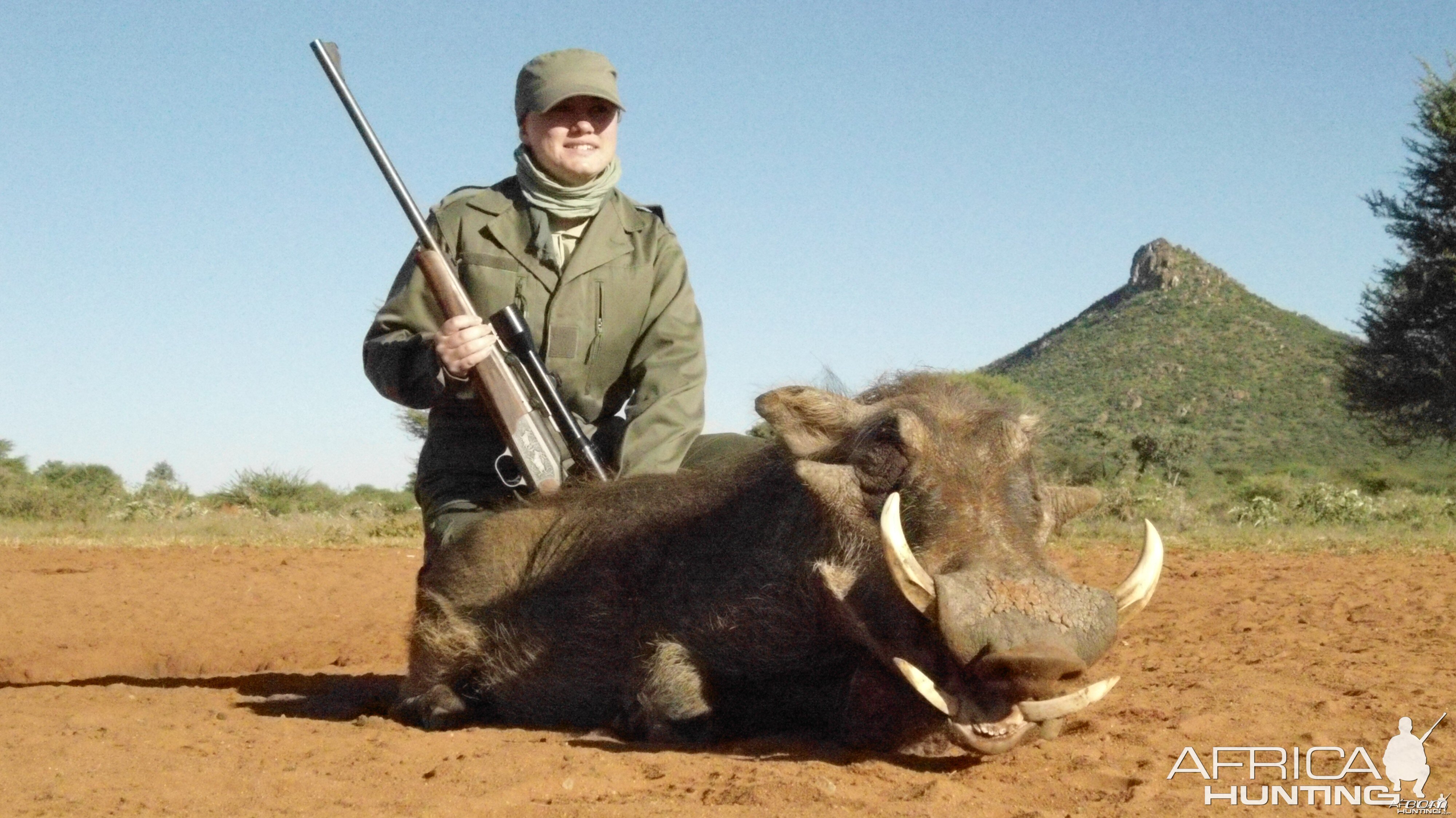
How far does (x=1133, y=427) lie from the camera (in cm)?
3278

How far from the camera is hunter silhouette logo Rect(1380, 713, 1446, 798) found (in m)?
3.74

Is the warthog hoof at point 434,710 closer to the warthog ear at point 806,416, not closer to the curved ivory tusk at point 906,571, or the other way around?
the warthog ear at point 806,416

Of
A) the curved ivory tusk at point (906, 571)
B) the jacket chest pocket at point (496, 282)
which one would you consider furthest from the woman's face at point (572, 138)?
the curved ivory tusk at point (906, 571)

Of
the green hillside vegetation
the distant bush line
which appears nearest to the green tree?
the green hillside vegetation

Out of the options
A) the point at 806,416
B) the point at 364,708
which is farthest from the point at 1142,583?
the point at 364,708

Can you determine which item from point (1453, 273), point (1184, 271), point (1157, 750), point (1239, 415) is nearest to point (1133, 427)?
point (1239, 415)

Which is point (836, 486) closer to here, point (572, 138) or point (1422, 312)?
point (572, 138)

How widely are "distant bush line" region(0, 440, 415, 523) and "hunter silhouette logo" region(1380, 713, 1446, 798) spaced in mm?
18131

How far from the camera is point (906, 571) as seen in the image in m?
3.52

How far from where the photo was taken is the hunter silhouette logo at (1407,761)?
3.74 m

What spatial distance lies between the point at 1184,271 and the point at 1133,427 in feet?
60.0

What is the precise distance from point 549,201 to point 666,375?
2.73 ft

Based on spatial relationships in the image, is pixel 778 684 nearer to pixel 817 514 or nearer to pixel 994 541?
pixel 817 514

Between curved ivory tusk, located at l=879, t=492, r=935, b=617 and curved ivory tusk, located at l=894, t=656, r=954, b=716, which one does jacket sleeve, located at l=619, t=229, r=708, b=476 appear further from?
curved ivory tusk, located at l=894, t=656, r=954, b=716
